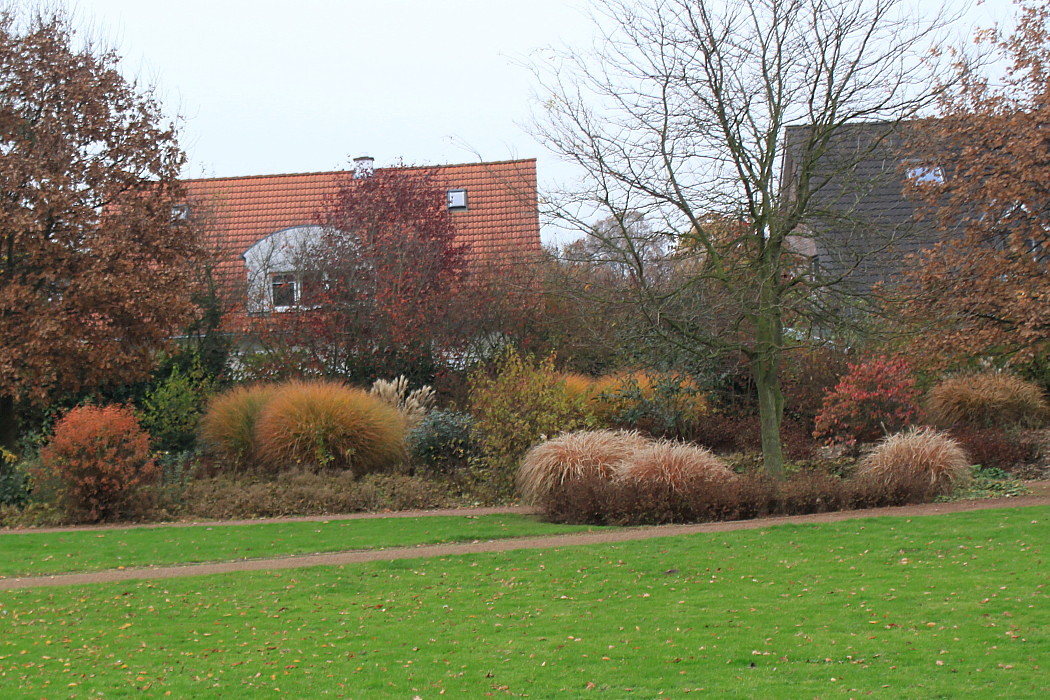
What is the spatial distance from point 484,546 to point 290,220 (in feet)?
70.6

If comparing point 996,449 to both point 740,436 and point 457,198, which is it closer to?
point 740,436

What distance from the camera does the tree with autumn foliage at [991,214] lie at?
1375 centimetres

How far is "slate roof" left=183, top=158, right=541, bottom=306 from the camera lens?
27.0 meters

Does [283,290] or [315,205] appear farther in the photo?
[315,205]

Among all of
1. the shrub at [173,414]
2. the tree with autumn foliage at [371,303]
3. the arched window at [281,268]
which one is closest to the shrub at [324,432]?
the shrub at [173,414]

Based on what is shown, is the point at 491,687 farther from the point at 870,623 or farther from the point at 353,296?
the point at 353,296

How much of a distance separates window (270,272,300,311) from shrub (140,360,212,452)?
14.4 ft

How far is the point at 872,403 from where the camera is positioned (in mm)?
16906

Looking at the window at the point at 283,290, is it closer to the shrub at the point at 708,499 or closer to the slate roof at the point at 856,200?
the shrub at the point at 708,499

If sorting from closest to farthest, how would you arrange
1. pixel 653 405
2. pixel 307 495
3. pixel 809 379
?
pixel 307 495 < pixel 653 405 < pixel 809 379

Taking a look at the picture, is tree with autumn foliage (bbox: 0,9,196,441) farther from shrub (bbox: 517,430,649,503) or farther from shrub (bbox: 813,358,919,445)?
shrub (bbox: 813,358,919,445)

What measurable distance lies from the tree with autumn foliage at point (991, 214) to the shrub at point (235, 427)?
33.6 ft

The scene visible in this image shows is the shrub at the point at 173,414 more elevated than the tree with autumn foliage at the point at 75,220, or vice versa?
the tree with autumn foliage at the point at 75,220

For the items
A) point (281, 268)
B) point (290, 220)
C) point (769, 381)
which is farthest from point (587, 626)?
point (290, 220)
